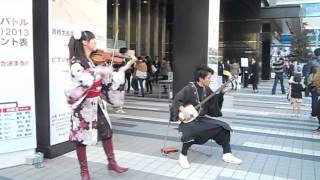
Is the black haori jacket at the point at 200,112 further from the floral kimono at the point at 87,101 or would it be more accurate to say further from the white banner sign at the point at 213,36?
the white banner sign at the point at 213,36

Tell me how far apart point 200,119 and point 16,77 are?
8.42 ft

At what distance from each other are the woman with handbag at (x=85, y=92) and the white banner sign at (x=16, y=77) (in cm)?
105

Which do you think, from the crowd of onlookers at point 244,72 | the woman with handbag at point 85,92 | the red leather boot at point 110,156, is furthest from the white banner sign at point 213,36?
the woman with handbag at point 85,92

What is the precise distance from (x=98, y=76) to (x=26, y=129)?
1613 mm

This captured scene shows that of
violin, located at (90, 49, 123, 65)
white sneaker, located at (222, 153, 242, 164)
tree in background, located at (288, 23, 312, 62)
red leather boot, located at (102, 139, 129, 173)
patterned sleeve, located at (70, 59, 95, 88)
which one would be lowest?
white sneaker, located at (222, 153, 242, 164)

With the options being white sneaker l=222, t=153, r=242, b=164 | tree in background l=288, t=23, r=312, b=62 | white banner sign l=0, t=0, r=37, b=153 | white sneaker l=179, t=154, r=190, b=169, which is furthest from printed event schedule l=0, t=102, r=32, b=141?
tree in background l=288, t=23, r=312, b=62

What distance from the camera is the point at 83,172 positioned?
4.59 metres

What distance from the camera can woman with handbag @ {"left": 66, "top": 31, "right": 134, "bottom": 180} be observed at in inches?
170

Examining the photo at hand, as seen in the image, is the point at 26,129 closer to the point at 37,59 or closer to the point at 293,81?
the point at 37,59

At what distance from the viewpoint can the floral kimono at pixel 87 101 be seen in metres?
4.30

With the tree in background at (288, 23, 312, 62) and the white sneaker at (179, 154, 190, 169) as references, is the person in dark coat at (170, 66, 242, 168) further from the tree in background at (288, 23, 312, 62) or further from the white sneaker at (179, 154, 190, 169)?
the tree in background at (288, 23, 312, 62)

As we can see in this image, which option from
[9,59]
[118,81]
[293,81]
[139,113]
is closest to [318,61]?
[293,81]

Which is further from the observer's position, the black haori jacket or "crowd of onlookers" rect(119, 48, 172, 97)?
"crowd of onlookers" rect(119, 48, 172, 97)

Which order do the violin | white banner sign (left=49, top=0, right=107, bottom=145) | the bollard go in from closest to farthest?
the violin → the bollard → white banner sign (left=49, top=0, right=107, bottom=145)
